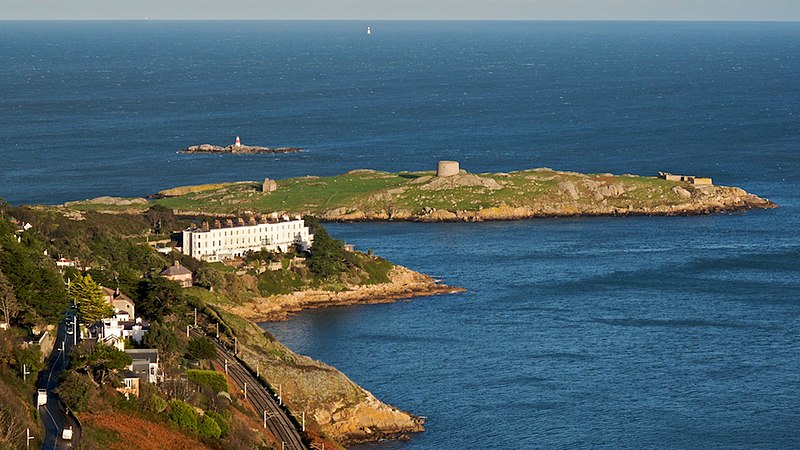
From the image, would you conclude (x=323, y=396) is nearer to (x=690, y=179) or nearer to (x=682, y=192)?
(x=682, y=192)

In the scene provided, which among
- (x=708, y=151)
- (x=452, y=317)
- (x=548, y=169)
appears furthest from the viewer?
(x=708, y=151)

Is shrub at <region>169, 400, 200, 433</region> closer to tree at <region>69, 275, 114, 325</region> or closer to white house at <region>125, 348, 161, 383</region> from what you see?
white house at <region>125, 348, 161, 383</region>

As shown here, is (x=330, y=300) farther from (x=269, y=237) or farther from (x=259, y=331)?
(x=259, y=331)

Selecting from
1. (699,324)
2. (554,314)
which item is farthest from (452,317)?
(699,324)

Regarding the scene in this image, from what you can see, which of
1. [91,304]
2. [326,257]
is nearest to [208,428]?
[91,304]

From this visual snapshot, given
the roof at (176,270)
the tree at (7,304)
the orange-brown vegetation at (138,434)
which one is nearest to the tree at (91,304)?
the tree at (7,304)
